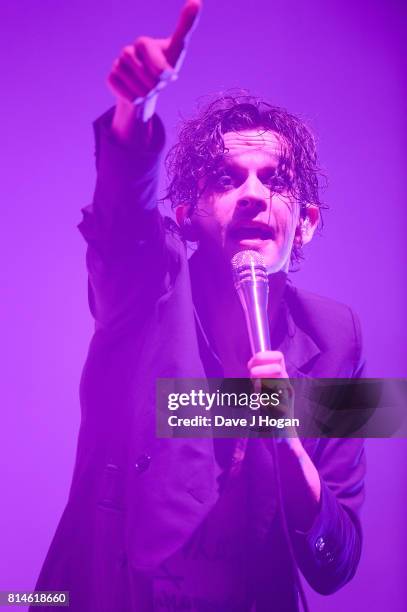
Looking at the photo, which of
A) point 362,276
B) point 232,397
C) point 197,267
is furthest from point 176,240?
point 362,276

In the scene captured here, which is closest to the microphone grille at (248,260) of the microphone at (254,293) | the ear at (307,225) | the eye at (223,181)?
the microphone at (254,293)

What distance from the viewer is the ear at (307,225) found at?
57.4 inches

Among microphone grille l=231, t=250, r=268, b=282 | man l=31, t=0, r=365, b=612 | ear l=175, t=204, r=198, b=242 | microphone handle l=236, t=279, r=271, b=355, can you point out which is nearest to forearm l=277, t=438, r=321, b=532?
man l=31, t=0, r=365, b=612

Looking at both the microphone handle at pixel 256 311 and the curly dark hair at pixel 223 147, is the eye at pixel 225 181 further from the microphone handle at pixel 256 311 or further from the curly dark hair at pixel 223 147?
the microphone handle at pixel 256 311

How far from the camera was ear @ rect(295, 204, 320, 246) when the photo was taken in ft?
4.78

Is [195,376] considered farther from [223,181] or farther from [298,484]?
[223,181]

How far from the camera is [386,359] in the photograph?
1.56m

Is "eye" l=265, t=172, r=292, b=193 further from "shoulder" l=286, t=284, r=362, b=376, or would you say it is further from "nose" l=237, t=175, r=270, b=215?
"shoulder" l=286, t=284, r=362, b=376

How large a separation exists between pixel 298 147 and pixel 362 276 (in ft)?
1.35

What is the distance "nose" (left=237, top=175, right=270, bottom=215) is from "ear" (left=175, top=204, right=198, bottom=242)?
0.47 ft

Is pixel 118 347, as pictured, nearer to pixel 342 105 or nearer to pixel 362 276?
pixel 362 276

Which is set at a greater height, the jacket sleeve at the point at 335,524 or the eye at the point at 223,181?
the eye at the point at 223,181

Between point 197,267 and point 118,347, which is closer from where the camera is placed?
point 118,347

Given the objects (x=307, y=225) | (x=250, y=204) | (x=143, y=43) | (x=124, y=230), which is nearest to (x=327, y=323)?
(x=307, y=225)
